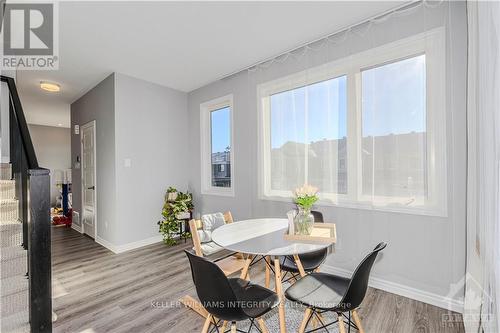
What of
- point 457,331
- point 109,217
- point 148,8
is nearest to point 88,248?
point 109,217

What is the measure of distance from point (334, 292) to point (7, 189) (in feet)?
10.1

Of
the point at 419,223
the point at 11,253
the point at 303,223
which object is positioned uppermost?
the point at 303,223

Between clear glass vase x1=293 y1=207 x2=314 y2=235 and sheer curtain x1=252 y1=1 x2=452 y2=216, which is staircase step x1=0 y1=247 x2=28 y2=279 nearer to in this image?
clear glass vase x1=293 y1=207 x2=314 y2=235

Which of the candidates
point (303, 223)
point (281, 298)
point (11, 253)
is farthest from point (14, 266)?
point (303, 223)

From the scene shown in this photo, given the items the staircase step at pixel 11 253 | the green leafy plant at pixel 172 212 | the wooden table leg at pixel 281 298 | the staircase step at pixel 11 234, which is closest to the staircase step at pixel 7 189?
the staircase step at pixel 11 234

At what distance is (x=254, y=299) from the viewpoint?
4.80 feet

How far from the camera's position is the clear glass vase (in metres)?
1.79

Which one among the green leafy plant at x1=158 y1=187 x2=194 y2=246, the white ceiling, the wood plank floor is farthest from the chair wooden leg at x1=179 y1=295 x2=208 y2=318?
the white ceiling

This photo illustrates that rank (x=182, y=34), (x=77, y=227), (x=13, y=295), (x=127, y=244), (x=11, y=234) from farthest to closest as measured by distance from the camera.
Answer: (x=77, y=227) → (x=127, y=244) → (x=182, y=34) → (x=11, y=234) → (x=13, y=295)

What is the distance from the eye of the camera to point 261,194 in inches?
132

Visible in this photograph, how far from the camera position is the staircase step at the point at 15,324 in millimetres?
1606

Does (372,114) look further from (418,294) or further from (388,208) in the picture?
(418,294)

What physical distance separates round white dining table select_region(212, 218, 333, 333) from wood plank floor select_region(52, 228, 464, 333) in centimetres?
74

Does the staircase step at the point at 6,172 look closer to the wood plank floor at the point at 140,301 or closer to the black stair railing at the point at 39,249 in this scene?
the wood plank floor at the point at 140,301
